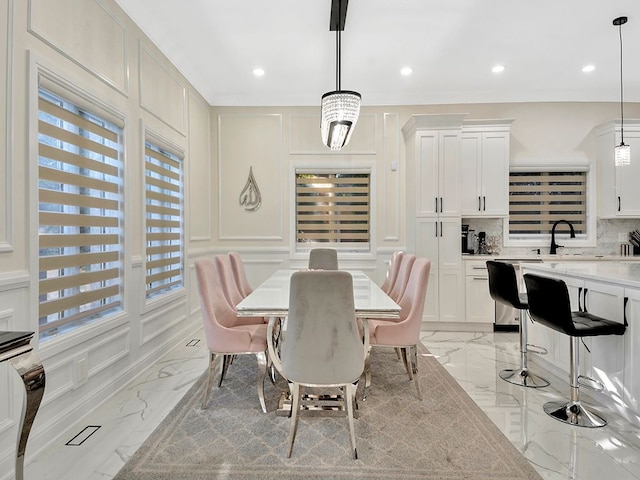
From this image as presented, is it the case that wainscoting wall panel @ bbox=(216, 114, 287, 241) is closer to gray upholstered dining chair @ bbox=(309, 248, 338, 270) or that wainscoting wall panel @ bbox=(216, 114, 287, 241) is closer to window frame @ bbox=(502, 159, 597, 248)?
gray upholstered dining chair @ bbox=(309, 248, 338, 270)

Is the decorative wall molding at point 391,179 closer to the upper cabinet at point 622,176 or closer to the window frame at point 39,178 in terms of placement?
the upper cabinet at point 622,176

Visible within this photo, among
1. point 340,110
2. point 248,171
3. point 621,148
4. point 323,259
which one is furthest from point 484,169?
point 248,171

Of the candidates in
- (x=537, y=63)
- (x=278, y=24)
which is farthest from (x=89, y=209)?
(x=537, y=63)

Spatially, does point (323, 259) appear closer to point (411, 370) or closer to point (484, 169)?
point (411, 370)

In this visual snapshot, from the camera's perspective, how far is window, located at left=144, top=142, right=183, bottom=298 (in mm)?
3117

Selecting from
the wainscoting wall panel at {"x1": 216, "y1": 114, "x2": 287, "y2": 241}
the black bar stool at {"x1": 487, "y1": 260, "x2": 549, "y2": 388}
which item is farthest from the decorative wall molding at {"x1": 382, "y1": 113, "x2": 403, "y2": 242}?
the black bar stool at {"x1": 487, "y1": 260, "x2": 549, "y2": 388}

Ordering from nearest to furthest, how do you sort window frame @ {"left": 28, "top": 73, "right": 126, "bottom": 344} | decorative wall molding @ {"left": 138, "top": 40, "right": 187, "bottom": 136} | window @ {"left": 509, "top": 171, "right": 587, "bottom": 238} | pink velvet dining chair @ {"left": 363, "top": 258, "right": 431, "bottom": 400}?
window frame @ {"left": 28, "top": 73, "right": 126, "bottom": 344}, pink velvet dining chair @ {"left": 363, "top": 258, "right": 431, "bottom": 400}, decorative wall molding @ {"left": 138, "top": 40, "right": 187, "bottom": 136}, window @ {"left": 509, "top": 171, "right": 587, "bottom": 238}

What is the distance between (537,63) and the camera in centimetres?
376

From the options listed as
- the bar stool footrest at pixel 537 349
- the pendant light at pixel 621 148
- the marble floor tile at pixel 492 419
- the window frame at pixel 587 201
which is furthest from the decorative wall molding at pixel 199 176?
the pendant light at pixel 621 148

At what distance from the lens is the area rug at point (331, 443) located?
1.67 metres

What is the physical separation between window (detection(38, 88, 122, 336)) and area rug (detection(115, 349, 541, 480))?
92 cm

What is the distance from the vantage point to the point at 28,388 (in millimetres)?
1210

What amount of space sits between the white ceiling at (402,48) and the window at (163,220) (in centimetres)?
106

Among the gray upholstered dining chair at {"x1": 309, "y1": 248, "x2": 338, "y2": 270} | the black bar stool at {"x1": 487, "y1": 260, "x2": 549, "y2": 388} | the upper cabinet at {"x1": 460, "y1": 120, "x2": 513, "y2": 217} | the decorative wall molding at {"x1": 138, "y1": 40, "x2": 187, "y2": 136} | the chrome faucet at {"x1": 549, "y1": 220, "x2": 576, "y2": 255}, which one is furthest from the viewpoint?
the chrome faucet at {"x1": 549, "y1": 220, "x2": 576, "y2": 255}
